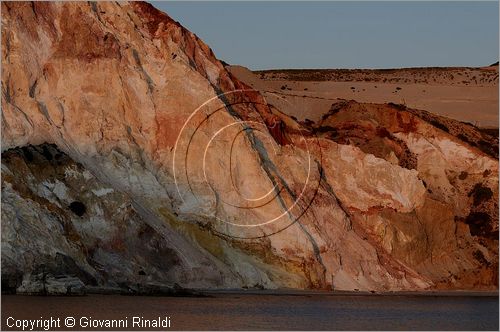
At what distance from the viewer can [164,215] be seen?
209 feet

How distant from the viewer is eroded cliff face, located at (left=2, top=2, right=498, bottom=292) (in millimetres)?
59594

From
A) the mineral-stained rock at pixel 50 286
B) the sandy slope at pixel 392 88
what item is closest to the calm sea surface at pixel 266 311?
the mineral-stained rock at pixel 50 286

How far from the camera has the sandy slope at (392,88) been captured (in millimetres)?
95875

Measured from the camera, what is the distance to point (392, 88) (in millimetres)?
123438

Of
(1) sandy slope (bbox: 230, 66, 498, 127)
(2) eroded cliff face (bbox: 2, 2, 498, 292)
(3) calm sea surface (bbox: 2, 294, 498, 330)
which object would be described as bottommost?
(3) calm sea surface (bbox: 2, 294, 498, 330)

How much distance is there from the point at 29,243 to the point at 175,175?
444 inches

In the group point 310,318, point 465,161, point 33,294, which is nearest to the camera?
point 310,318

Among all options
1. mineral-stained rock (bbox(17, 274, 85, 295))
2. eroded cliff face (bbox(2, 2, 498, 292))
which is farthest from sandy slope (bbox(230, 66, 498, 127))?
mineral-stained rock (bbox(17, 274, 85, 295))

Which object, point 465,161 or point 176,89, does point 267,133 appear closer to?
point 176,89

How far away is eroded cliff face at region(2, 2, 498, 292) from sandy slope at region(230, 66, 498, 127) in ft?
43.4

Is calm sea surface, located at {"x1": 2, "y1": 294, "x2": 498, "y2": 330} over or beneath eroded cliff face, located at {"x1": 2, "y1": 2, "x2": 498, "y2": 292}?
beneath

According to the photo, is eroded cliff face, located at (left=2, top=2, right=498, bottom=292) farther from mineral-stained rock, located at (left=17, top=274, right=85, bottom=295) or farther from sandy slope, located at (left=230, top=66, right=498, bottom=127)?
sandy slope, located at (left=230, top=66, right=498, bottom=127)

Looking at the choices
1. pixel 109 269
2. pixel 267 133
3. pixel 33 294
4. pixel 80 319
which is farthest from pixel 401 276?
pixel 80 319

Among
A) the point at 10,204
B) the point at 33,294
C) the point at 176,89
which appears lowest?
the point at 33,294
